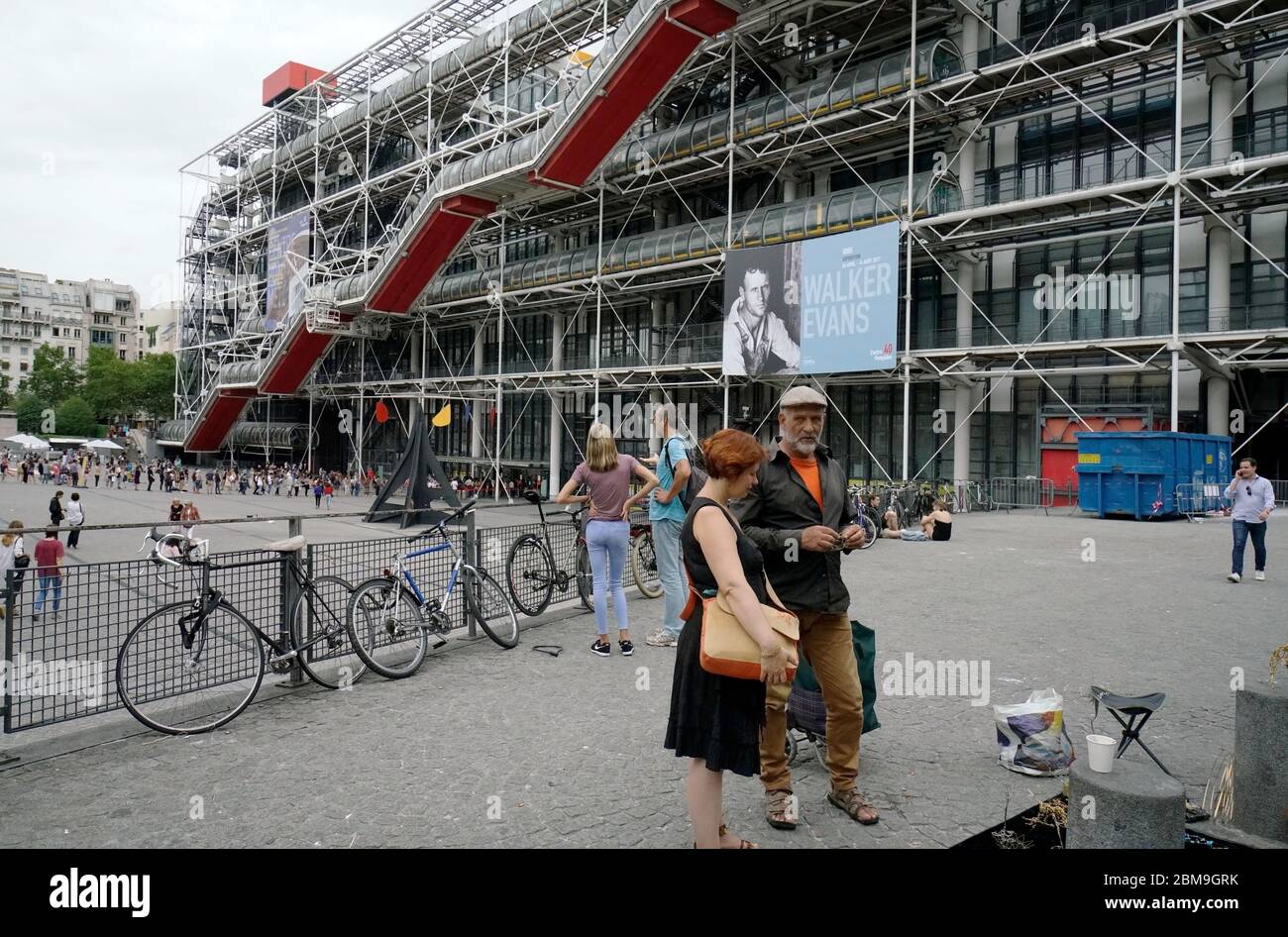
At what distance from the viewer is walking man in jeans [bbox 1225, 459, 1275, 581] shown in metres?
9.95

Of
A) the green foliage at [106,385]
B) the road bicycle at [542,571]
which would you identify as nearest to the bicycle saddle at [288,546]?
the road bicycle at [542,571]

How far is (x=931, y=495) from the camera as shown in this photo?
19906 millimetres

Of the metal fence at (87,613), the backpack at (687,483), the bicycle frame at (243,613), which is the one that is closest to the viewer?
the metal fence at (87,613)

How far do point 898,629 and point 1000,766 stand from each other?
124 inches

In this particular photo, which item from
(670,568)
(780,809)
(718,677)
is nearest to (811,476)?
(718,677)

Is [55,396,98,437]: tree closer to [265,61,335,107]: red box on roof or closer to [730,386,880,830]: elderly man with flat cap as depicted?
[265,61,335,107]: red box on roof

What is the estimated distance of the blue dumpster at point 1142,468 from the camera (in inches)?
696

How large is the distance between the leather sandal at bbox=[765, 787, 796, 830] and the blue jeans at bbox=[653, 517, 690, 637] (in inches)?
121

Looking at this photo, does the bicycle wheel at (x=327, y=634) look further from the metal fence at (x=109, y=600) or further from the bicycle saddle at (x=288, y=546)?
the bicycle saddle at (x=288, y=546)

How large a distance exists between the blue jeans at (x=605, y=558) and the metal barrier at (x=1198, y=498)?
16.0m

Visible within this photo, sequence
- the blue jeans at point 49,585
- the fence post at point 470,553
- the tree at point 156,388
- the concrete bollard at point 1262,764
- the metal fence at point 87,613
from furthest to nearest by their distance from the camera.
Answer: the tree at point 156,388 → the fence post at point 470,553 → the blue jeans at point 49,585 → the metal fence at point 87,613 → the concrete bollard at point 1262,764

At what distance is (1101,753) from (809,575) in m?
1.30
